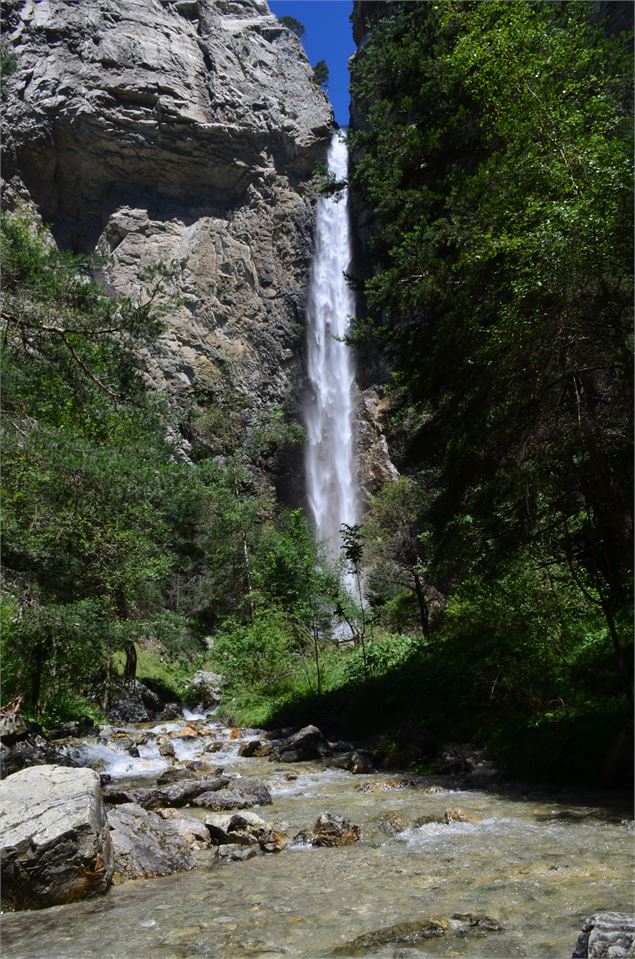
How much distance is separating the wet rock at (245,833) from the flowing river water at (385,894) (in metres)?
0.18

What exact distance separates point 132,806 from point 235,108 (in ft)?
149

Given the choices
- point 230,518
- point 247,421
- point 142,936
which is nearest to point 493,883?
point 142,936

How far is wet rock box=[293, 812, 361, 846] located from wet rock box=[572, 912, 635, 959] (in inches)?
141

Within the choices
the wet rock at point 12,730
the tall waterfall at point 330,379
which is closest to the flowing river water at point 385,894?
the wet rock at point 12,730

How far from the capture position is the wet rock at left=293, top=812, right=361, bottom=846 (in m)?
5.84

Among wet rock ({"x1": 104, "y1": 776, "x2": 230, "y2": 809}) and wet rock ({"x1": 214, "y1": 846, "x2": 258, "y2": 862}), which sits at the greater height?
wet rock ({"x1": 214, "y1": 846, "x2": 258, "y2": 862})

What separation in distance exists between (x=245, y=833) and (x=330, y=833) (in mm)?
785

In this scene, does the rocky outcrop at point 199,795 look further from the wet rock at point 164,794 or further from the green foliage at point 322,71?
the green foliage at point 322,71

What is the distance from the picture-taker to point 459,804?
22.7ft

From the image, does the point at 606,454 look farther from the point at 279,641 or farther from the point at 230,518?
the point at 230,518

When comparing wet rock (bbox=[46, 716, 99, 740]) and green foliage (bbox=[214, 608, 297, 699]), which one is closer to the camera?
wet rock (bbox=[46, 716, 99, 740])

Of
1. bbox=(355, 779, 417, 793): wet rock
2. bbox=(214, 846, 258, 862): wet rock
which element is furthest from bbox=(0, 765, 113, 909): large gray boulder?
bbox=(355, 779, 417, 793): wet rock

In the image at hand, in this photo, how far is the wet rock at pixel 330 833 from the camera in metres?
5.84

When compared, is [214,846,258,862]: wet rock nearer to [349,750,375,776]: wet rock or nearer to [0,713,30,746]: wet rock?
[349,750,375,776]: wet rock
